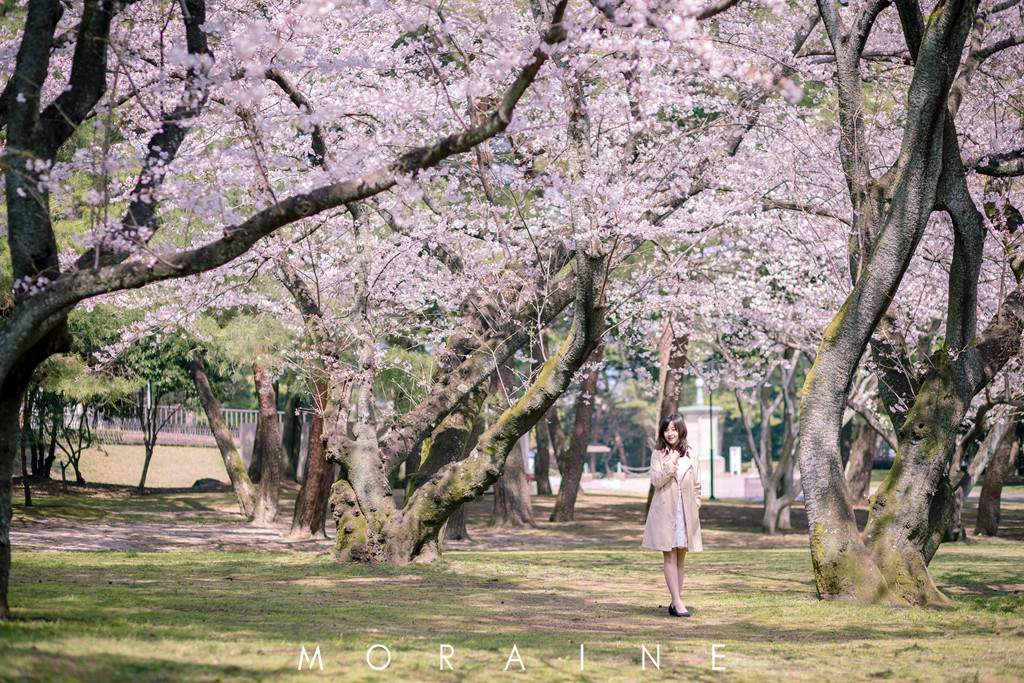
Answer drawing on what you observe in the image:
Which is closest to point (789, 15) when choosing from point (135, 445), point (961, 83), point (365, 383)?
point (961, 83)

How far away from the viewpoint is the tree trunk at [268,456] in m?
18.7

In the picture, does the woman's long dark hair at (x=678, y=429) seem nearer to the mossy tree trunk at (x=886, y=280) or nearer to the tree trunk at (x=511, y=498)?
the mossy tree trunk at (x=886, y=280)

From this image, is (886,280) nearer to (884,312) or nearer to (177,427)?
(884,312)

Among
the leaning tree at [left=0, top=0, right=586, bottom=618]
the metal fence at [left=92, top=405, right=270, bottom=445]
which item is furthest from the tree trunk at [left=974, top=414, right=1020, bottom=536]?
the metal fence at [left=92, top=405, right=270, bottom=445]

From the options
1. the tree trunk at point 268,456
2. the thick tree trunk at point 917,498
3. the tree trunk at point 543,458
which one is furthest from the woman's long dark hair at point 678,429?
the tree trunk at point 543,458

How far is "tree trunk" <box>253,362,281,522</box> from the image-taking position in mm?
18672

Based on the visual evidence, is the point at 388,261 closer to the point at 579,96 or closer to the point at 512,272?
the point at 512,272

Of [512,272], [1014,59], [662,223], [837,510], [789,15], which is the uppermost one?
[789,15]

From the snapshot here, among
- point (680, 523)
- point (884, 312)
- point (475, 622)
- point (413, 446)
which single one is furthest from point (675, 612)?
point (413, 446)

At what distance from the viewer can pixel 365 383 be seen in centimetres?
1121

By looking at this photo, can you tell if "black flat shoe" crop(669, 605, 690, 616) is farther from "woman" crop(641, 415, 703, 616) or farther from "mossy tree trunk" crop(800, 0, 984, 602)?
"mossy tree trunk" crop(800, 0, 984, 602)

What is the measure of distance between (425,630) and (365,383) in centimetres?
527

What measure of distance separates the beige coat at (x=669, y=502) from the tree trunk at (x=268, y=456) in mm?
12492

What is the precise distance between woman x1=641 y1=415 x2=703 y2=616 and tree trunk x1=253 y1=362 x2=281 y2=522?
12.5 metres
